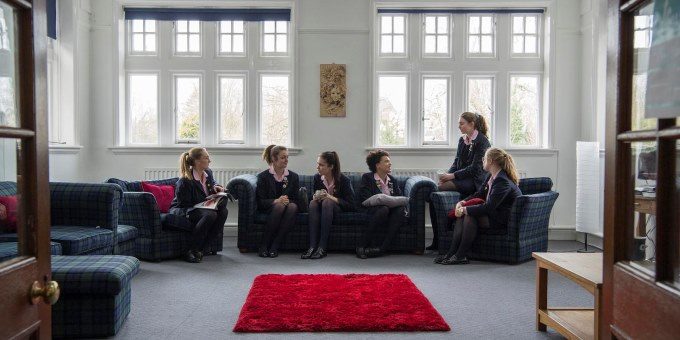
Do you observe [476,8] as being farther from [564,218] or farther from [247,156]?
[247,156]

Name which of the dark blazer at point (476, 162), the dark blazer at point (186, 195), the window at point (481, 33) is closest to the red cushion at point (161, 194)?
the dark blazer at point (186, 195)

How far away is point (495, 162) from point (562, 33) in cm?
270

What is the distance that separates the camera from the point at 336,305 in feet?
11.8

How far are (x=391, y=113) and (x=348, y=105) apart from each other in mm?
607

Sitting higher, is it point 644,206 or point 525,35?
point 525,35

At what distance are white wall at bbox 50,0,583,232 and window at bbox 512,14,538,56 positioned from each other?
30cm

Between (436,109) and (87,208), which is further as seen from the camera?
(436,109)

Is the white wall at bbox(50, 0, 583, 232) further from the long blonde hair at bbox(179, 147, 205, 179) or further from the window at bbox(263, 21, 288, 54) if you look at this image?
the long blonde hair at bbox(179, 147, 205, 179)

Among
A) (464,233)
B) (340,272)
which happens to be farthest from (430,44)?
(340,272)

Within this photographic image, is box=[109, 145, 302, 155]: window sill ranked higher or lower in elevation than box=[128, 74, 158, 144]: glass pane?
lower

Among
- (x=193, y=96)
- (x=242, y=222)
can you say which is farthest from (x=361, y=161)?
(x=193, y=96)

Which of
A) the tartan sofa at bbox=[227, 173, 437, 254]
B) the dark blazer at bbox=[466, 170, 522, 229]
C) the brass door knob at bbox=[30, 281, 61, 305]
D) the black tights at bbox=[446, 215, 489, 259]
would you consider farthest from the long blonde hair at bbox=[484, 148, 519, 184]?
the brass door knob at bbox=[30, 281, 61, 305]

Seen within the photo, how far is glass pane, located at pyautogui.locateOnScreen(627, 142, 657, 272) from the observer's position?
1.17 meters

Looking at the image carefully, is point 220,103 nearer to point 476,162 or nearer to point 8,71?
point 476,162
